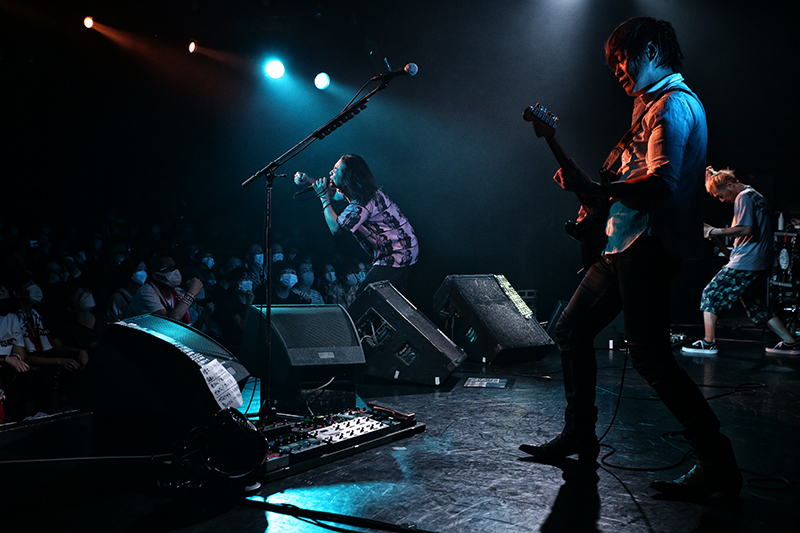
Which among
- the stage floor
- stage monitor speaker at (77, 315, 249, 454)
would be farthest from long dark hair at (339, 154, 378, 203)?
stage monitor speaker at (77, 315, 249, 454)

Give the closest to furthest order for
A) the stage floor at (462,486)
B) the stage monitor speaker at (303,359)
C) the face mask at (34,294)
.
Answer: the stage floor at (462,486) → the stage monitor speaker at (303,359) → the face mask at (34,294)

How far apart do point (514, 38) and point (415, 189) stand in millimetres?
2708

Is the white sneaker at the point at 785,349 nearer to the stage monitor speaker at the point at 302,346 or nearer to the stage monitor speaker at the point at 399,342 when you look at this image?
the stage monitor speaker at the point at 399,342

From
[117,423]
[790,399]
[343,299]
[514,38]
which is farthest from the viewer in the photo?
[514,38]

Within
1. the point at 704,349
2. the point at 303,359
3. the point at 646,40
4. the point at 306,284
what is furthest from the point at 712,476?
the point at 306,284

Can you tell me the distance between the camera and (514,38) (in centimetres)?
782

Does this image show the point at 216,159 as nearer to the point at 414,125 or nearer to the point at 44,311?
the point at 414,125

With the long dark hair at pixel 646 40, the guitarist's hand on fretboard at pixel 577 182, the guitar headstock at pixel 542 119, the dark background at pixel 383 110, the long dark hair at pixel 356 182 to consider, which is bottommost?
the guitarist's hand on fretboard at pixel 577 182

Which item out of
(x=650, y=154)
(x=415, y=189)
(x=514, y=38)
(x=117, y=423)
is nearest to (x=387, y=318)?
(x=117, y=423)

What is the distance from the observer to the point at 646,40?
1.98 meters

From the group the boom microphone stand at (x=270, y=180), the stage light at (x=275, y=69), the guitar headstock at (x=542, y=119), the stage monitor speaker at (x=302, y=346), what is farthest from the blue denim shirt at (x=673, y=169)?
the stage light at (x=275, y=69)

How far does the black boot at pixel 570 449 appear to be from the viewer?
227 centimetres

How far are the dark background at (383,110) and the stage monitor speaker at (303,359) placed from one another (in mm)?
5472

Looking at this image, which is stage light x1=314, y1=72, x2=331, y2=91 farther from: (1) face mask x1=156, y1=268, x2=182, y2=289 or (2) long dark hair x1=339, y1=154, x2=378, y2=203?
(1) face mask x1=156, y1=268, x2=182, y2=289
